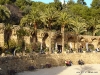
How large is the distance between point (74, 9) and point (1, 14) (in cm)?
3568

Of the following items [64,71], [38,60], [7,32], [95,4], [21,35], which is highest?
[95,4]

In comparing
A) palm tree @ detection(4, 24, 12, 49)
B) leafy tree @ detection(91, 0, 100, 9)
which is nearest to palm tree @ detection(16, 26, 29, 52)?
palm tree @ detection(4, 24, 12, 49)

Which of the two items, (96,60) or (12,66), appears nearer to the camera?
(12,66)

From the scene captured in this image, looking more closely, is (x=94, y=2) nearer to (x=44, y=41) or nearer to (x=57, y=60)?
(x=44, y=41)

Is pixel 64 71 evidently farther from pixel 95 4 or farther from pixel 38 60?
pixel 95 4

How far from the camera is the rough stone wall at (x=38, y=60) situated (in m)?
38.3

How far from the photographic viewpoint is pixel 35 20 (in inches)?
2138

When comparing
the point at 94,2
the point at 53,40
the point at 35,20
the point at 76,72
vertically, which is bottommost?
the point at 76,72

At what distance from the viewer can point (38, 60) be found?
4328cm

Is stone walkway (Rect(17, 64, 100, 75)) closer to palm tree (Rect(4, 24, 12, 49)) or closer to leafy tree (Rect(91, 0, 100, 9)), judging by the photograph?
palm tree (Rect(4, 24, 12, 49))

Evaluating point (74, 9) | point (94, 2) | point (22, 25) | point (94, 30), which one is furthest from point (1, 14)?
point (94, 2)

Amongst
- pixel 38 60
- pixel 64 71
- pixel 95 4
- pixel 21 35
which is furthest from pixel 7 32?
pixel 95 4

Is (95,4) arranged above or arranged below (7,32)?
above

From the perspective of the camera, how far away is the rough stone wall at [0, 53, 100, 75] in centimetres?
3828
